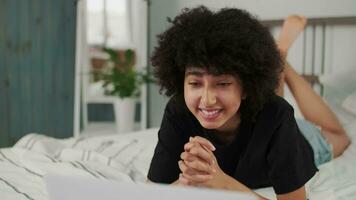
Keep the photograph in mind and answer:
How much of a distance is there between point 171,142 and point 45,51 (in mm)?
A: 2117

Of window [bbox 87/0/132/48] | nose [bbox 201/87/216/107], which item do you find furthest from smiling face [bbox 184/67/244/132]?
window [bbox 87/0/132/48]

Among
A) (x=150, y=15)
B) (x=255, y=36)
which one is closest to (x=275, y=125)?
(x=255, y=36)

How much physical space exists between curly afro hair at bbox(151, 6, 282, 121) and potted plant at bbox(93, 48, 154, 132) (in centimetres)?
174

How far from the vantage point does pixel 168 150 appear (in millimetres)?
1074

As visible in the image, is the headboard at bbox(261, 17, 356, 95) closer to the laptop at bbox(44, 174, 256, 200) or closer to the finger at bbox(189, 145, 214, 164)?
the finger at bbox(189, 145, 214, 164)

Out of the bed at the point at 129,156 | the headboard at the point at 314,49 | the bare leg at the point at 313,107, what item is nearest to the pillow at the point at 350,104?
the bed at the point at 129,156

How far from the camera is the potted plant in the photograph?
2.74m

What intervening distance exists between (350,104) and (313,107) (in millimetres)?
174

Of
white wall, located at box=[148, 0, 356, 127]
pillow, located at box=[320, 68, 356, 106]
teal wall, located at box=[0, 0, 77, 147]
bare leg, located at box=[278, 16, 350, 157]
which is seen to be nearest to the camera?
bare leg, located at box=[278, 16, 350, 157]

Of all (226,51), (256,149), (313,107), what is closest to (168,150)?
(256,149)

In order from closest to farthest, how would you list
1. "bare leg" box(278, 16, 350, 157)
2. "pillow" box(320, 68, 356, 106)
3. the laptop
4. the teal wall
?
1. the laptop
2. "bare leg" box(278, 16, 350, 157)
3. "pillow" box(320, 68, 356, 106)
4. the teal wall

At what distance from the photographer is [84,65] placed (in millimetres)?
2881

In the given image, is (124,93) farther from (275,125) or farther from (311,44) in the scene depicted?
(275,125)

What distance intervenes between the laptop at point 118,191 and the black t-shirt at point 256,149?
1.69 ft
